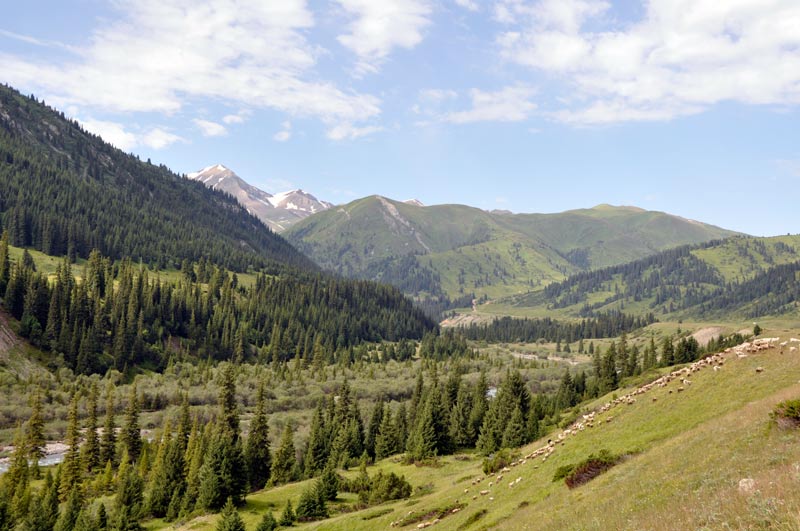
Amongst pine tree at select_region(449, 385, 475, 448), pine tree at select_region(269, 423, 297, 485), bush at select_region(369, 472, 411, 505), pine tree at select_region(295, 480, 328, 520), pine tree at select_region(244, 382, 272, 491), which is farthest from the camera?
pine tree at select_region(449, 385, 475, 448)

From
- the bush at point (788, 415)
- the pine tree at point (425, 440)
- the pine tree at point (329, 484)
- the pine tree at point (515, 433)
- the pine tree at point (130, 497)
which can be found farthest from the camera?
the pine tree at point (425, 440)

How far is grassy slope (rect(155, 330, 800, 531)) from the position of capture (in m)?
18.6

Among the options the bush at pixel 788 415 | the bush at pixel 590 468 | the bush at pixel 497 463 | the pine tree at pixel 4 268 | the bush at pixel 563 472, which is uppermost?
the pine tree at pixel 4 268

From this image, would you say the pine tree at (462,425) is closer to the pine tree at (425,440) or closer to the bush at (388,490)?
the pine tree at (425,440)

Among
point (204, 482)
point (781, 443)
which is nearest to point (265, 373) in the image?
point (204, 482)

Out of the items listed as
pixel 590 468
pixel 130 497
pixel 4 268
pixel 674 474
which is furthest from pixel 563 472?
pixel 4 268

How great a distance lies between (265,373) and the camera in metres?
188

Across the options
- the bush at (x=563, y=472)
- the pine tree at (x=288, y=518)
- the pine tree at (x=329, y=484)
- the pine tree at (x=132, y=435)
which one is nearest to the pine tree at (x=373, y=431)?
the pine tree at (x=329, y=484)

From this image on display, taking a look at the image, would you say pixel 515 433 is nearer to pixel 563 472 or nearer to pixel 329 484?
pixel 329 484

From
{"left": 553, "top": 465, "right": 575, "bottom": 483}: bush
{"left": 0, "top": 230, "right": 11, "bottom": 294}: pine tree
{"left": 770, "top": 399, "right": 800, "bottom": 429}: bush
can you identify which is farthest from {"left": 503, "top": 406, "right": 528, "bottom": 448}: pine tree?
{"left": 0, "top": 230, "right": 11, "bottom": 294}: pine tree

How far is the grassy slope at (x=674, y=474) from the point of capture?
1861cm

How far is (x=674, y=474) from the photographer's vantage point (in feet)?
87.9

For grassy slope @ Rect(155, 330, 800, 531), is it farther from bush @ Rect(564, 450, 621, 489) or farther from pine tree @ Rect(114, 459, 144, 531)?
pine tree @ Rect(114, 459, 144, 531)

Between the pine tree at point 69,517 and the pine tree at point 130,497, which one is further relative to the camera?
the pine tree at point 130,497
